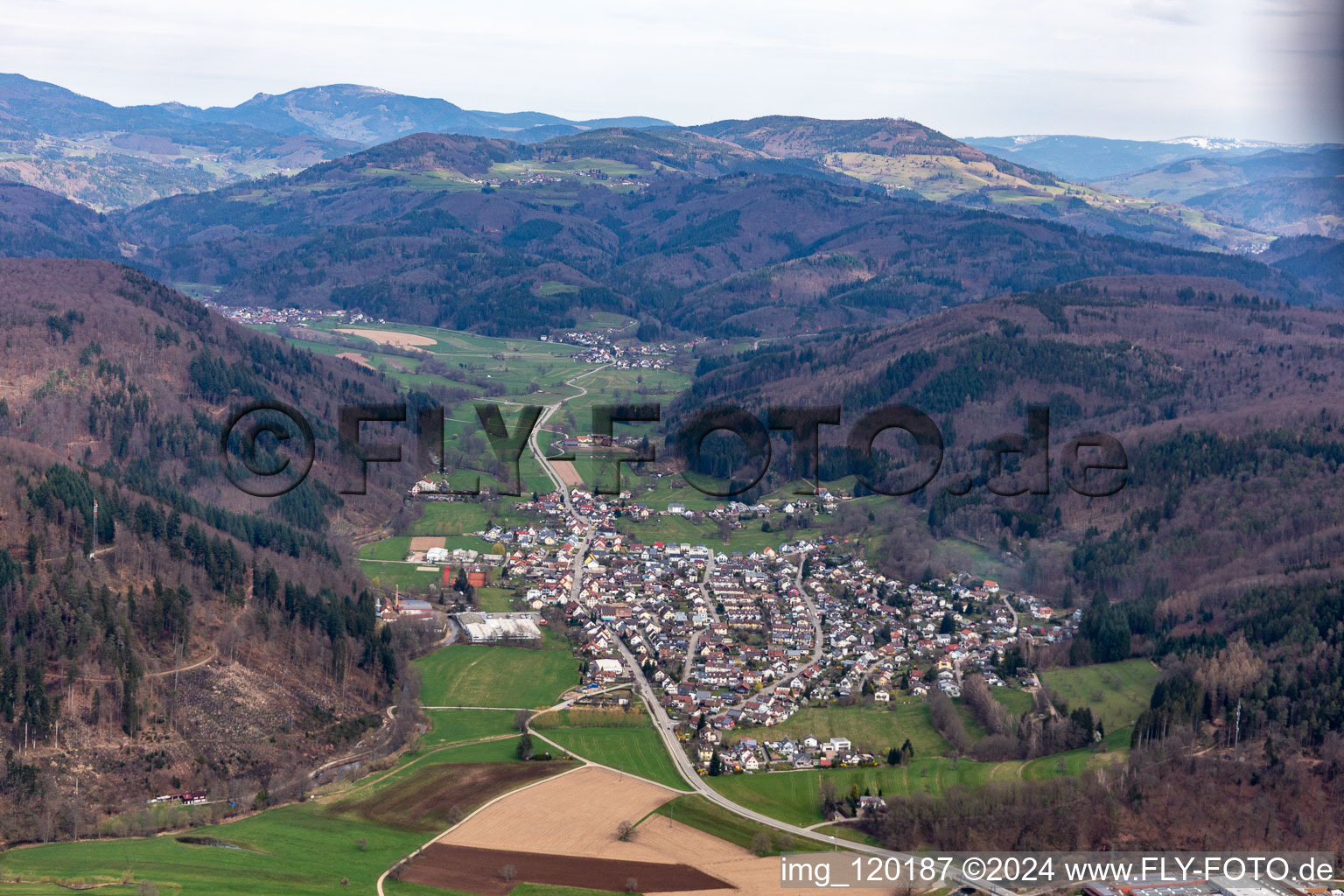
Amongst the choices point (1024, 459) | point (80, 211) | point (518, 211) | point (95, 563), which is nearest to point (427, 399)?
point (1024, 459)

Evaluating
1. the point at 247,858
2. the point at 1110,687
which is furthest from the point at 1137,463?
the point at 247,858

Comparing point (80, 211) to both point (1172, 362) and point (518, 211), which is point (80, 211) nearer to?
point (518, 211)

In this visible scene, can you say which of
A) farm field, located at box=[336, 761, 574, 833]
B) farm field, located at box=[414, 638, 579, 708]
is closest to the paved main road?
farm field, located at box=[414, 638, 579, 708]

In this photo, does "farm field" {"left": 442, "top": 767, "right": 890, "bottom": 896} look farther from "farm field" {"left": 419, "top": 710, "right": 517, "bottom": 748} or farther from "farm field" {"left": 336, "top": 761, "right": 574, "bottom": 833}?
"farm field" {"left": 419, "top": 710, "right": 517, "bottom": 748}

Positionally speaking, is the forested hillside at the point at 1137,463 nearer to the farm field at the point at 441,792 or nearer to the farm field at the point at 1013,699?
the farm field at the point at 1013,699

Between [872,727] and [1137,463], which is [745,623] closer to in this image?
[872,727]

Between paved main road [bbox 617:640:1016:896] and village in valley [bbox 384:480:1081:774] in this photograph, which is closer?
paved main road [bbox 617:640:1016:896]
